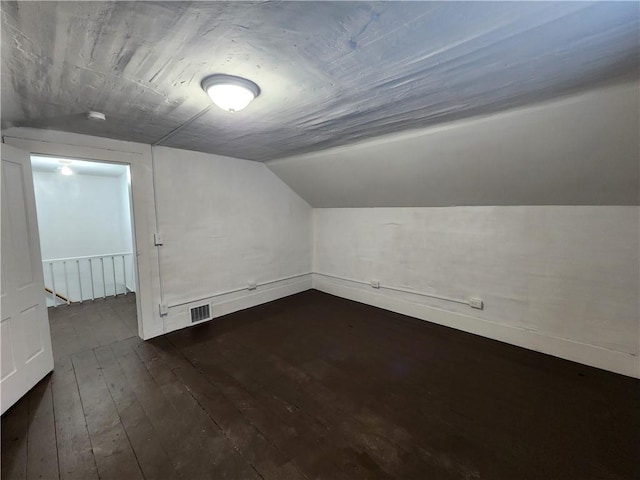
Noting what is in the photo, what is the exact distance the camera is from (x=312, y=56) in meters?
1.31

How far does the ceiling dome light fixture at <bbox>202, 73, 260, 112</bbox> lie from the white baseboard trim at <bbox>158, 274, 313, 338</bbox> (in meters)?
2.60

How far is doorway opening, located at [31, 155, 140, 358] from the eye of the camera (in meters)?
4.11

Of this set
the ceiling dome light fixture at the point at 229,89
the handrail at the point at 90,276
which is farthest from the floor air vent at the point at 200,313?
the ceiling dome light fixture at the point at 229,89

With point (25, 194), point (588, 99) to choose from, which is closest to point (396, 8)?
point (588, 99)

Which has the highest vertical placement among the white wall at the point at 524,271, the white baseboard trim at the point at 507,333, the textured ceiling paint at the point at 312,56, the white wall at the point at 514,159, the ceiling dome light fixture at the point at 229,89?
the textured ceiling paint at the point at 312,56

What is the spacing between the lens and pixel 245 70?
1.44m

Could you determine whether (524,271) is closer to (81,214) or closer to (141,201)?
(141,201)

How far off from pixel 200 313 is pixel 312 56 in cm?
322

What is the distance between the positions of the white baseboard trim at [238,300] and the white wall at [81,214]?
238cm

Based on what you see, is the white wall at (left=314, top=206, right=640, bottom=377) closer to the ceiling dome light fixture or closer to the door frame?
the ceiling dome light fixture

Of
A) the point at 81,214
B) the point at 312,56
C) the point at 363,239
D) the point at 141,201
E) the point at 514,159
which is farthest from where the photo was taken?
the point at 81,214

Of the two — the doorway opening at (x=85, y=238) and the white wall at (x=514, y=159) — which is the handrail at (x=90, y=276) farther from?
the white wall at (x=514, y=159)

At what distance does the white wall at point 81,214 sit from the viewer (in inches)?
179

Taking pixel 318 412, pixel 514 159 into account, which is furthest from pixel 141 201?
pixel 514 159
